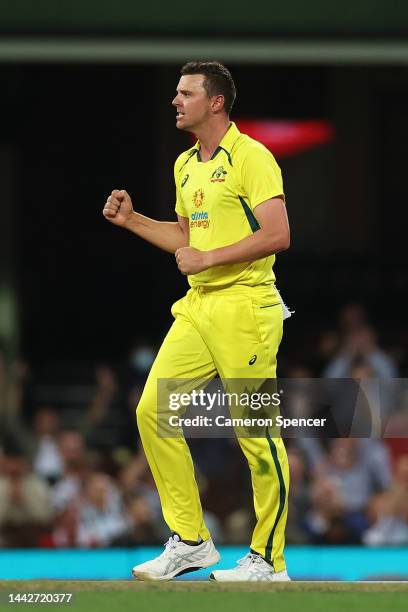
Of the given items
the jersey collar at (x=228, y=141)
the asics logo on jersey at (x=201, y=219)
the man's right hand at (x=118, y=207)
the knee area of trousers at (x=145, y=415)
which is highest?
the jersey collar at (x=228, y=141)

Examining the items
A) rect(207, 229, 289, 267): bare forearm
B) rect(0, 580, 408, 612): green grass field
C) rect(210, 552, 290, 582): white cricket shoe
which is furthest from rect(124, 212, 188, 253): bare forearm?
rect(0, 580, 408, 612): green grass field

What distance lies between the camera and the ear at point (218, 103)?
4887mm

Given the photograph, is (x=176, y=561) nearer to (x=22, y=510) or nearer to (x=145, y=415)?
(x=145, y=415)

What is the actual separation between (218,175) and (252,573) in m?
1.32

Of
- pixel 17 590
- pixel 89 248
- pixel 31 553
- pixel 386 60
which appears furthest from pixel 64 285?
pixel 17 590

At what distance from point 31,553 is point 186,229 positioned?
4602 mm

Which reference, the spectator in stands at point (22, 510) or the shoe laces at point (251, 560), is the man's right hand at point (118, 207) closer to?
the shoe laces at point (251, 560)

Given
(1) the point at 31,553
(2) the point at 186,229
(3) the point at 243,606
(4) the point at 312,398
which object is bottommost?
(1) the point at 31,553

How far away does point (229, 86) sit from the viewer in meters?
4.91

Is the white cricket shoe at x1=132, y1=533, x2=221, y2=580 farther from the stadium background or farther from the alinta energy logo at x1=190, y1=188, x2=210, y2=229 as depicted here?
the stadium background

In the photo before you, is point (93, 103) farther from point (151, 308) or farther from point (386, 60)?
point (386, 60)

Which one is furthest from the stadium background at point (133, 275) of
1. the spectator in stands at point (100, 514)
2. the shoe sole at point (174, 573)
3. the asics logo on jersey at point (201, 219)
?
the asics logo on jersey at point (201, 219)

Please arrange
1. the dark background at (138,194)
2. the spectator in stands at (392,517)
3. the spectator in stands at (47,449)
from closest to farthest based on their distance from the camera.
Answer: the spectator in stands at (392,517) < the spectator in stands at (47,449) < the dark background at (138,194)

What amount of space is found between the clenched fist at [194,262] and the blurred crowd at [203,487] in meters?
3.95
